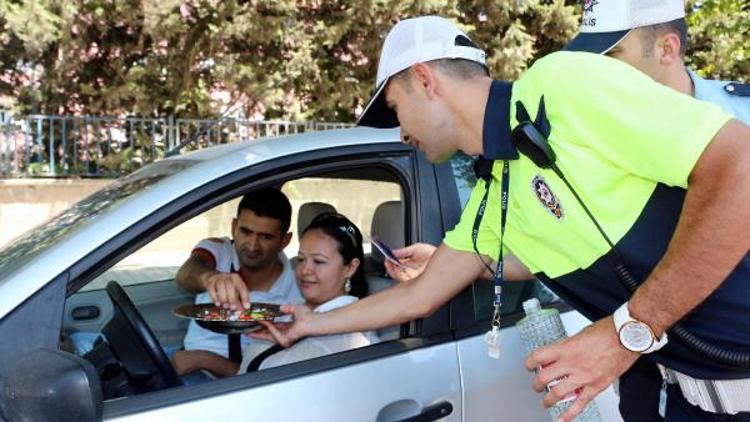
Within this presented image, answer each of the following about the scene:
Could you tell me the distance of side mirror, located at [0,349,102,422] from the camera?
5.07 feet

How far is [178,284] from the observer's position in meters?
3.14

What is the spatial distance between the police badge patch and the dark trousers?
0.45m

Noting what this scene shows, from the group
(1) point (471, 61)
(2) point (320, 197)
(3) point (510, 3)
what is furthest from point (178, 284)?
(3) point (510, 3)

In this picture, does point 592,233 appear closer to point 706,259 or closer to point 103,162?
point 706,259

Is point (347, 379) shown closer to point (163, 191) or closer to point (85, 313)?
point (163, 191)

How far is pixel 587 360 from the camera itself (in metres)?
1.49

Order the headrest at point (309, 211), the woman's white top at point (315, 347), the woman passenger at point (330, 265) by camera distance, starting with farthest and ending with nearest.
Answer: the headrest at point (309, 211) → the woman passenger at point (330, 265) → the woman's white top at point (315, 347)

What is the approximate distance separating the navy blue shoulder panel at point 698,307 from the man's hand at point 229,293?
3.90ft

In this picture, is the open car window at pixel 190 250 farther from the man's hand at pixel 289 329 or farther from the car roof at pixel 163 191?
the man's hand at pixel 289 329

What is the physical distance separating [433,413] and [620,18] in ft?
3.58

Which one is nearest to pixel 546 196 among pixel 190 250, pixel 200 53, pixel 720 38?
pixel 190 250

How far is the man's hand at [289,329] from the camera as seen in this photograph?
2244mm

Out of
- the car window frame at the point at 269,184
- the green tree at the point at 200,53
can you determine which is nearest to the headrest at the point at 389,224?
Answer: the car window frame at the point at 269,184

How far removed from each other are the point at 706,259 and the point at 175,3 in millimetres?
8002
